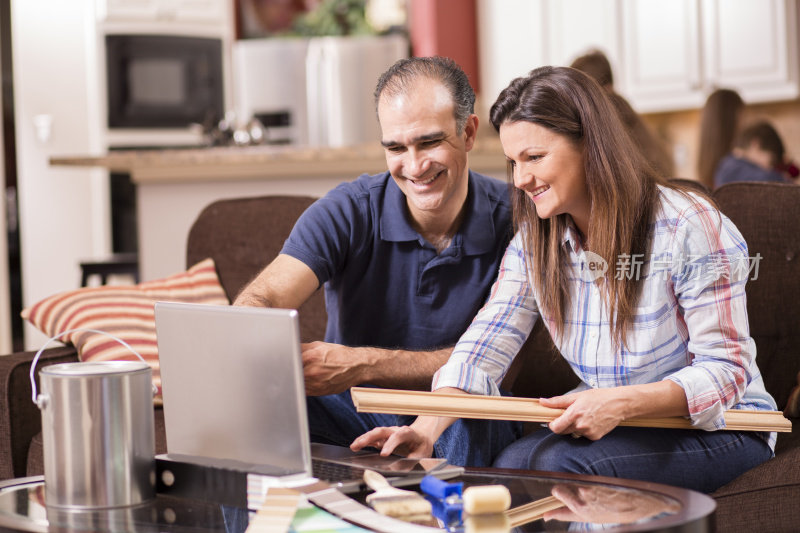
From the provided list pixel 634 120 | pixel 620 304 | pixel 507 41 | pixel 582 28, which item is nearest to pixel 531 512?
pixel 620 304

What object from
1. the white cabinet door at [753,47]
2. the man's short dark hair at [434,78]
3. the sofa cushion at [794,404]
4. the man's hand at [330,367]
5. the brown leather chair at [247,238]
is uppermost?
the white cabinet door at [753,47]

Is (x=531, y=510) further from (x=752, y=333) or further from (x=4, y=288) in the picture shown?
(x=4, y=288)

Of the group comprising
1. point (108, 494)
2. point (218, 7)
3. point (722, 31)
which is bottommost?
point (108, 494)

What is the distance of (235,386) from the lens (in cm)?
133

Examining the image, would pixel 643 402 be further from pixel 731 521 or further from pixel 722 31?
pixel 722 31

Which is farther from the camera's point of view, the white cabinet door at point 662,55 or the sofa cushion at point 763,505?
the white cabinet door at point 662,55

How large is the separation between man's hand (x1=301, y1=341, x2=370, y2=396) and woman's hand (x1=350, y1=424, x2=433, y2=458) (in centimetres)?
24

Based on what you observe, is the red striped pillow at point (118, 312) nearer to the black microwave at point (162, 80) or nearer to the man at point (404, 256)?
the man at point (404, 256)

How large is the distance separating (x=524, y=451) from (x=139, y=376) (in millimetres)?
674

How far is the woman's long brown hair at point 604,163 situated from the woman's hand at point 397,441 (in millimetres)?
369

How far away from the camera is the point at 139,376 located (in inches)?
53.5

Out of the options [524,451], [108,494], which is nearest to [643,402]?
[524,451]

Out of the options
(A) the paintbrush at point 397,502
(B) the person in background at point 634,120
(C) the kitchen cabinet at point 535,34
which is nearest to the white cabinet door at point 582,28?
(C) the kitchen cabinet at point 535,34

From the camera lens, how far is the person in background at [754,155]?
13.1 ft
